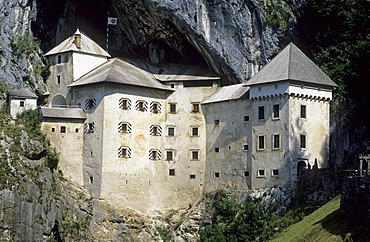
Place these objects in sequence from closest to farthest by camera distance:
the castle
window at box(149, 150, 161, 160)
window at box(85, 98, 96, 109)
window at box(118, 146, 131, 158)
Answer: the castle < window at box(118, 146, 131, 158) < window at box(85, 98, 96, 109) < window at box(149, 150, 161, 160)

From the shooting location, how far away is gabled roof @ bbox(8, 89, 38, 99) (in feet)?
251

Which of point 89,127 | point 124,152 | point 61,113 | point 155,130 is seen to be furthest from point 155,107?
point 61,113

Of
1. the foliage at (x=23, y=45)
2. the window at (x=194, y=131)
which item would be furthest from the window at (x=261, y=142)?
the foliage at (x=23, y=45)

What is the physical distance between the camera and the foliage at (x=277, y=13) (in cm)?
7750

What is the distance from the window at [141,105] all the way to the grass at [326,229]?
1884 centimetres

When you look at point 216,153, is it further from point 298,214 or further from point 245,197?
point 298,214

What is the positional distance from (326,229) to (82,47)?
33.0 metres

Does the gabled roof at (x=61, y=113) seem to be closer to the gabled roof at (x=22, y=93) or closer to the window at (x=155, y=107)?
the gabled roof at (x=22, y=93)

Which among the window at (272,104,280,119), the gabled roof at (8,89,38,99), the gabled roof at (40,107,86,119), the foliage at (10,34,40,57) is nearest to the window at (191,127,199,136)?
the window at (272,104,280,119)

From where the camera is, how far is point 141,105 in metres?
77.0

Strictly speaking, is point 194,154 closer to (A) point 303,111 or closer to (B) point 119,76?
(B) point 119,76

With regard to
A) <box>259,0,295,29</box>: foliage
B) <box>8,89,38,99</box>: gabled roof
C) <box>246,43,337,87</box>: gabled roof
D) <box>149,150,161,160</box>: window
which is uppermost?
<box>259,0,295,29</box>: foliage

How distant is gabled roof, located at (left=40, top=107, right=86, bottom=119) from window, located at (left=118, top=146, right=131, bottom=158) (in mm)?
4379

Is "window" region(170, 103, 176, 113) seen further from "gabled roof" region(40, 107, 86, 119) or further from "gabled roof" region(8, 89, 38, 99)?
"gabled roof" region(8, 89, 38, 99)
